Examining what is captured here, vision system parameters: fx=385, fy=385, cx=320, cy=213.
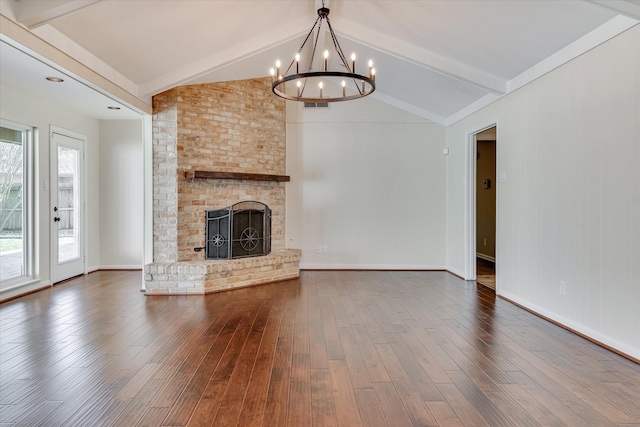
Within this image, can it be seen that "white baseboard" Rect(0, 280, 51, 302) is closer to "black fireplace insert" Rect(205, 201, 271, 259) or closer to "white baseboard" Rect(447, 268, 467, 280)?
"black fireplace insert" Rect(205, 201, 271, 259)

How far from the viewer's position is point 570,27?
315 centimetres

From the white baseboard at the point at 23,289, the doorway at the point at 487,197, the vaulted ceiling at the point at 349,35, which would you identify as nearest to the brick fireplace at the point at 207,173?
the vaulted ceiling at the point at 349,35

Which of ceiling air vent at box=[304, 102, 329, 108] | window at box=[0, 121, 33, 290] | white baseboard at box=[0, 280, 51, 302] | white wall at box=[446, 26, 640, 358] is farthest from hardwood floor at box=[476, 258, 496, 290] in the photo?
window at box=[0, 121, 33, 290]

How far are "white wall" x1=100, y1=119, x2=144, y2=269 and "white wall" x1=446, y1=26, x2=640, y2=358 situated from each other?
5.43 meters

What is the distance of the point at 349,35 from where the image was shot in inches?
178

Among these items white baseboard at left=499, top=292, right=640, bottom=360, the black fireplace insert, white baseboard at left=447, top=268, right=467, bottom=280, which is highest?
the black fireplace insert

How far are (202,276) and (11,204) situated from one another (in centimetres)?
243

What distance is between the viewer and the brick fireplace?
488 centimetres

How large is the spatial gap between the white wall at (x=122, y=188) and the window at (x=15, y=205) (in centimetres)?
150

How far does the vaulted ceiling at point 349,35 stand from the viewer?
9.91 feet

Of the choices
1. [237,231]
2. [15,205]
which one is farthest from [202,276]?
[15,205]

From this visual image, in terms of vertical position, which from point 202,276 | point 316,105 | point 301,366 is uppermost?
point 316,105

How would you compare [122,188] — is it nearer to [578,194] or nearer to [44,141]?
[44,141]

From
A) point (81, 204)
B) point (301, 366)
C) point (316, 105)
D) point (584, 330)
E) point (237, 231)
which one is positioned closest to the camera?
point (301, 366)
